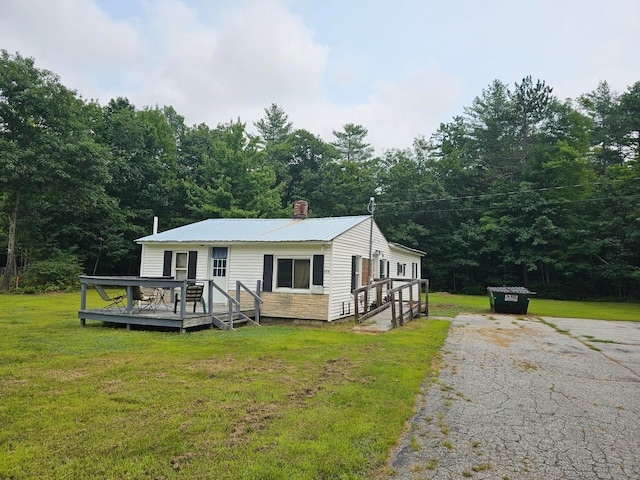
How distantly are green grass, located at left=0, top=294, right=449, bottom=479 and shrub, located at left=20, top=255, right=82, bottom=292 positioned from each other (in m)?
14.5

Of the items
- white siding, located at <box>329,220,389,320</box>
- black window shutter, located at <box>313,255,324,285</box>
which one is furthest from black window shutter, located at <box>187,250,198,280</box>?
white siding, located at <box>329,220,389,320</box>

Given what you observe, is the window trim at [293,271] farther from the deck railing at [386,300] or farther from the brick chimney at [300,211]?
the brick chimney at [300,211]

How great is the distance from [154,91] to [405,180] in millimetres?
26299

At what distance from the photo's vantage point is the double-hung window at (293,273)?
451 inches

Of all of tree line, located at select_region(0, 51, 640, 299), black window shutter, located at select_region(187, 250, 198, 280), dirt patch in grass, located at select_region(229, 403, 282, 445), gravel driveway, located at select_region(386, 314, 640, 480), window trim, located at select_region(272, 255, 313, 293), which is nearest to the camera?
gravel driveway, located at select_region(386, 314, 640, 480)

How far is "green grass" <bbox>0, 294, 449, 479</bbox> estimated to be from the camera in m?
A: 2.83

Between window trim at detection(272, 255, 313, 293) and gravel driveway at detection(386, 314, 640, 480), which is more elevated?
window trim at detection(272, 255, 313, 293)

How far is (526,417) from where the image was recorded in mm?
4031

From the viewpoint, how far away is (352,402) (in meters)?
4.23

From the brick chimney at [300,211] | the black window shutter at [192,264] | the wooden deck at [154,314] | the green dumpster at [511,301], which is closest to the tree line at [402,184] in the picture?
the green dumpster at [511,301]

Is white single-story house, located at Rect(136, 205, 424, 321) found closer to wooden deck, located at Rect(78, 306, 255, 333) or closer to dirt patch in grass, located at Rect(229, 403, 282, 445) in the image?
wooden deck, located at Rect(78, 306, 255, 333)

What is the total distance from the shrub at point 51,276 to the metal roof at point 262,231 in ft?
32.9

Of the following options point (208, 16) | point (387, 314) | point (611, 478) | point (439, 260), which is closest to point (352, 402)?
point (611, 478)

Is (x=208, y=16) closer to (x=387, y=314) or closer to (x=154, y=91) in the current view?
(x=387, y=314)
